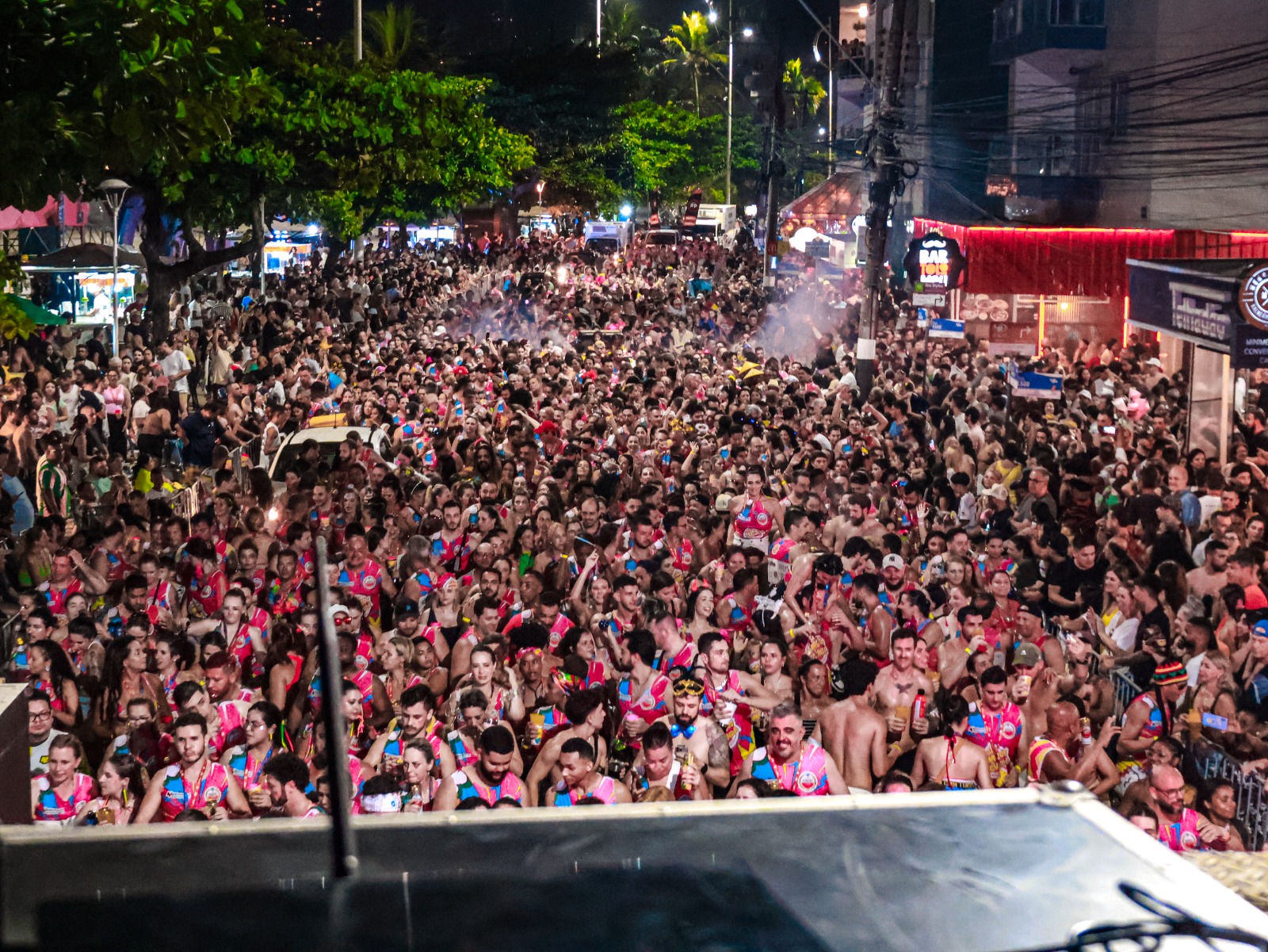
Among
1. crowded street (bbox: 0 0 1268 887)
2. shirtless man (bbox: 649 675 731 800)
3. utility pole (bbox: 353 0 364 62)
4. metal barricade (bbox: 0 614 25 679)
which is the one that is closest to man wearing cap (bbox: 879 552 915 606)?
crowded street (bbox: 0 0 1268 887)

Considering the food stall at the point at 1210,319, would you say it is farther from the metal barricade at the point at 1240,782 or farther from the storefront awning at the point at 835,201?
the storefront awning at the point at 835,201

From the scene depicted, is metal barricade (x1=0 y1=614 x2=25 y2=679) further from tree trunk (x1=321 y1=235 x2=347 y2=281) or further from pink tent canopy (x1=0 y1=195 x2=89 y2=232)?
tree trunk (x1=321 y1=235 x2=347 y2=281)

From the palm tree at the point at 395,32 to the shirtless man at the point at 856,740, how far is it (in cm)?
4945

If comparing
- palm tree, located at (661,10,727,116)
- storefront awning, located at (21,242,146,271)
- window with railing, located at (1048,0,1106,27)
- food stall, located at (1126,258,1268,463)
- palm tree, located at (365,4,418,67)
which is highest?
palm tree, located at (661,10,727,116)

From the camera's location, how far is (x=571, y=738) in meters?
7.84

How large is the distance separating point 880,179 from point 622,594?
1558 centimetres

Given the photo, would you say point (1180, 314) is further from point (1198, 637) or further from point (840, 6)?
point (840, 6)

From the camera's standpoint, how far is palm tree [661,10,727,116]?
103188 mm

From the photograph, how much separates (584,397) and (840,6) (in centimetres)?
8876

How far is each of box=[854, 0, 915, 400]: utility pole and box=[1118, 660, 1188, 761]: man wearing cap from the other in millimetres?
13265

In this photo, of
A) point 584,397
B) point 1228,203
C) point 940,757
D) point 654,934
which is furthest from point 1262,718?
point 1228,203

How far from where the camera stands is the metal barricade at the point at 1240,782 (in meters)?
7.73

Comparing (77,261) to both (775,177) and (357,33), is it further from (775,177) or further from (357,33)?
(775,177)

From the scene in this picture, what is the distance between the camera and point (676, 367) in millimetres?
22547
